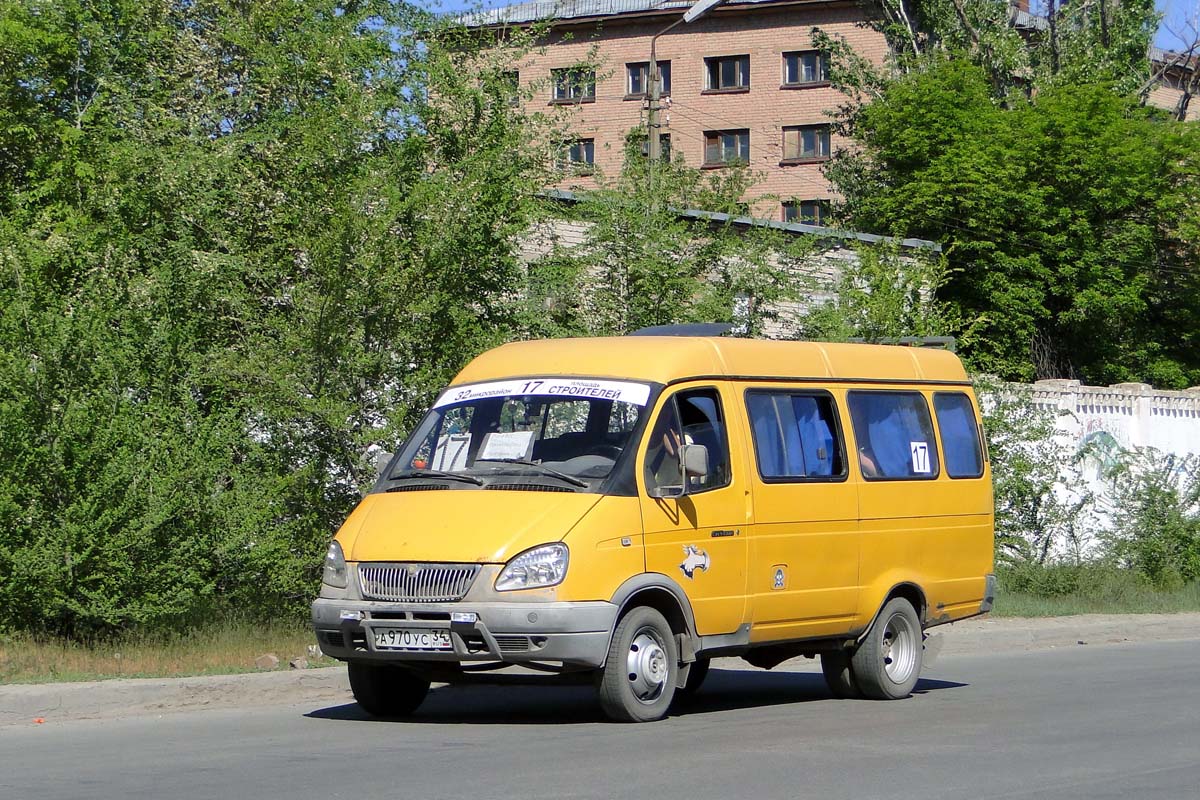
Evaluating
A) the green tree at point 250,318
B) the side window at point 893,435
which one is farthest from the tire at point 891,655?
the green tree at point 250,318

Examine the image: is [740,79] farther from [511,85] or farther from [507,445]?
[507,445]

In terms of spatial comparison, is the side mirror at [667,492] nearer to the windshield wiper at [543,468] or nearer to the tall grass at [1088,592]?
the windshield wiper at [543,468]

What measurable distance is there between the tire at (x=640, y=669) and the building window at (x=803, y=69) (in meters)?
57.6

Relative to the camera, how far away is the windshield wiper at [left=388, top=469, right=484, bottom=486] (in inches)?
411

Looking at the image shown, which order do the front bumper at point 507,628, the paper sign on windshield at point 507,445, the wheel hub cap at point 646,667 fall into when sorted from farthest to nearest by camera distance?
1. the paper sign on windshield at point 507,445
2. the wheel hub cap at point 646,667
3. the front bumper at point 507,628

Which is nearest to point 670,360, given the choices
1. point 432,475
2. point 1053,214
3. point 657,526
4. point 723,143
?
point 657,526

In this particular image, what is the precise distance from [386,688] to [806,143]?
57.3m

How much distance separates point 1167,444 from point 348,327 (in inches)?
635

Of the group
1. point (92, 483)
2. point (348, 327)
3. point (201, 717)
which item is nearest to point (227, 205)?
point (348, 327)

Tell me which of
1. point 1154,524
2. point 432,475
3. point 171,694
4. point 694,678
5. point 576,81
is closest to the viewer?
point 432,475

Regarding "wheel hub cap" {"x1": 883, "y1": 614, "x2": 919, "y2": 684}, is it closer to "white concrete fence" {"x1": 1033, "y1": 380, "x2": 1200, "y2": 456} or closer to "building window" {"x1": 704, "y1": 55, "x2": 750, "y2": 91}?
"white concrete fence" {"x1": 1033, "y1": 380, "x2": 1200, "y2": 456}

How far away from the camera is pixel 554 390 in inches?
433

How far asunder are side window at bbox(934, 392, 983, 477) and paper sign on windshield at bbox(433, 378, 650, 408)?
3.54m

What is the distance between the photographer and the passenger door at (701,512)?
10469 millimetres
